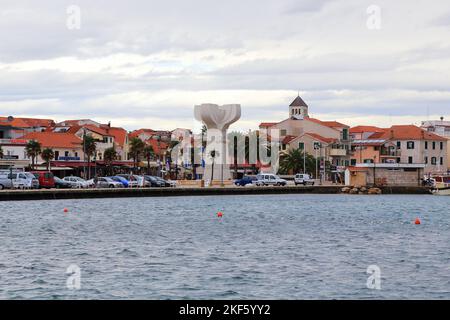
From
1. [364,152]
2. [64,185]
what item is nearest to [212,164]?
[64,185]

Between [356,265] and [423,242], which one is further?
[423,242]

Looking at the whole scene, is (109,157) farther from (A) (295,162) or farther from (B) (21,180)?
(B) (21,180)

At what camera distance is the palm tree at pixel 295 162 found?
157 metres

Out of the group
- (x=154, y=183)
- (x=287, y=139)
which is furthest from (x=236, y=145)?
A: (x=154, y=183)

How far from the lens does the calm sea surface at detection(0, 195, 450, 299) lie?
3005cm

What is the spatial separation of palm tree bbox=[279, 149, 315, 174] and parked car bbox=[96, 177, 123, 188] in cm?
5486

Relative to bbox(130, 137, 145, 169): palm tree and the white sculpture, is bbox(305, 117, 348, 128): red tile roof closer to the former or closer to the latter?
bbox(130, 137, 145, 169): palm tree

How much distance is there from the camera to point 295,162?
158 metres

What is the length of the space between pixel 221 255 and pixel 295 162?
118 meters

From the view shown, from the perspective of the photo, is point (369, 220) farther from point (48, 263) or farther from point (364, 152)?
point (364, 152)

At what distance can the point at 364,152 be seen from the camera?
163m
